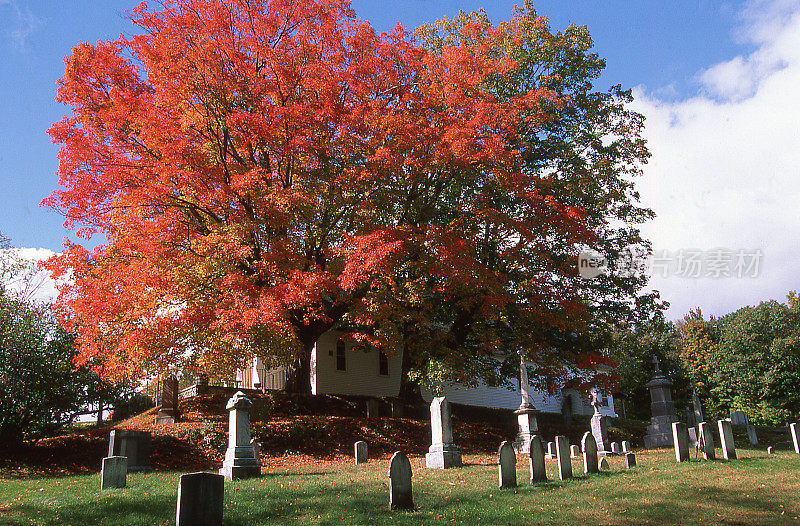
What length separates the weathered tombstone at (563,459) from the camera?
34.6ft

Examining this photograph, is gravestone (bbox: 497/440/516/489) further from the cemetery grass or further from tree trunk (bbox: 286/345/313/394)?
tree trunk (bbox: 286/345/313/394)

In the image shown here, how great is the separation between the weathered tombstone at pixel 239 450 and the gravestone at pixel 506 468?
529 cm

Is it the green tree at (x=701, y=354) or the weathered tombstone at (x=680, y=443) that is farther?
the green tree at (x=701, y=354)

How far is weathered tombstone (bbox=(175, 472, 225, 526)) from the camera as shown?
621cm

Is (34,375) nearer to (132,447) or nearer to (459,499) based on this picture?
(132,447)

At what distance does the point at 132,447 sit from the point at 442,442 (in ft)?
24.4

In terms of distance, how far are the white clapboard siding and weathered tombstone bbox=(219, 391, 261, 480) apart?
43.3ft

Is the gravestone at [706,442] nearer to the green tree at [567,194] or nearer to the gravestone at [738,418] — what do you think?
the green tree at [567,194]

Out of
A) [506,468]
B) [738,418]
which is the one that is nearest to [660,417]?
[738,418]

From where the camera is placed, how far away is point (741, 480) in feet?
32.9

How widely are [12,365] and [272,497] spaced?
10.4 metres

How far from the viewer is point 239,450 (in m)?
11.7

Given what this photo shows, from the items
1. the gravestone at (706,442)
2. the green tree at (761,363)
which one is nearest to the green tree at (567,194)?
the gravestone at (706,442)

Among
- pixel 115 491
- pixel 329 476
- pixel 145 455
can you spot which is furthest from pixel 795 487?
pixel 145 455
